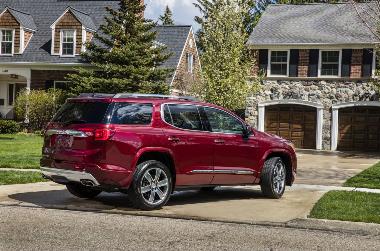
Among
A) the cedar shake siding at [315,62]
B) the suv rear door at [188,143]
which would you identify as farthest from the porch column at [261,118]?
the suv rear door at [188,143]

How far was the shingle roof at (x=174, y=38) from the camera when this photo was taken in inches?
1451

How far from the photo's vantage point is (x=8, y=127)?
32250mm

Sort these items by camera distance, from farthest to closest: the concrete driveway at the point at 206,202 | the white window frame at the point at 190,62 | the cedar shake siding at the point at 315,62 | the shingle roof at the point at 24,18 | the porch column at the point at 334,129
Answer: the white window frame at the point at 190,62 → the shingle roof at the point at 24,18 → the porch column at the point at 334,129 → the cedar shake siding at the point at 315,62 → the concrete driveway at the point at 206,202

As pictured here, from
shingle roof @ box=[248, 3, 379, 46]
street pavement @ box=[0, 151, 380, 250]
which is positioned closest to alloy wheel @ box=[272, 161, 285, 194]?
street pavement @ box=[0, 151, 380, 250]

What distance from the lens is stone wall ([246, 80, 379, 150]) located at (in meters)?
30.5

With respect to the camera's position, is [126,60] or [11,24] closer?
[126,60]

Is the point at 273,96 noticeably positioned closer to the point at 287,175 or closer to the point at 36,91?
the point at 36,91

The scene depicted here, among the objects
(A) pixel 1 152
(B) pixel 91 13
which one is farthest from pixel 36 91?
(A) pixel 1 152

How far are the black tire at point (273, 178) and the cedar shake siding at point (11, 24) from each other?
89.0 feet

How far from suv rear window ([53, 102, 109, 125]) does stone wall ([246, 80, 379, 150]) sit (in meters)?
22.9

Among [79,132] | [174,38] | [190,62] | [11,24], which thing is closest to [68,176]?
[79,132]

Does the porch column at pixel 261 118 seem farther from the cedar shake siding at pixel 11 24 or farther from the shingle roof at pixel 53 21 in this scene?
the cedar shake siding at pixel 11 24

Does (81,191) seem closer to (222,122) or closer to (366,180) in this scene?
(222,122)

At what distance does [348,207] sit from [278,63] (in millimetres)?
22388
